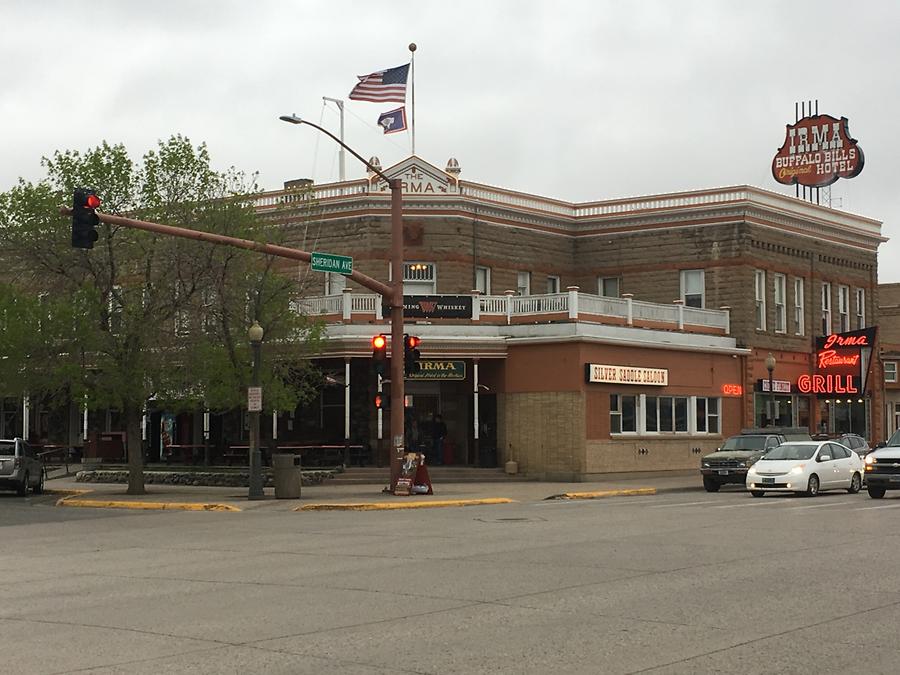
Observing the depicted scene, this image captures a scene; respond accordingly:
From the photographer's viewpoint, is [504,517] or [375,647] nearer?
[375,647]

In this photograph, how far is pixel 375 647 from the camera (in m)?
9.61

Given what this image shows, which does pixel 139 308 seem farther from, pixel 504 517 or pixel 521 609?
pixel 521 609

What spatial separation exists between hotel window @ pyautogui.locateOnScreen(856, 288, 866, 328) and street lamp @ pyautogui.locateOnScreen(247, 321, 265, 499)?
30.9m

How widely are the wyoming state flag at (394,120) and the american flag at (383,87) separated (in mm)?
1914

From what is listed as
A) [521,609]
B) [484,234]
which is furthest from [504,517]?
[484,234]

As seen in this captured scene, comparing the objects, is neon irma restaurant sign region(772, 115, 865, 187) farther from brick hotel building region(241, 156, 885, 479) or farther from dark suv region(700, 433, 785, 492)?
dark suv region(700, 433, 785, 492)

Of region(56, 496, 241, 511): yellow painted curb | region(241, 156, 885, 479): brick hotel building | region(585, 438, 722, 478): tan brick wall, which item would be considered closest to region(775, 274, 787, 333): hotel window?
region(241, 156, 885, 479): brick hotel building

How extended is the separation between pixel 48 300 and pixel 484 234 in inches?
696

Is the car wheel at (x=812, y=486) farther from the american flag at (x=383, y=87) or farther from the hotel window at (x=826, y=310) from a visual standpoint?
the hotel window at (x=826, y=310)

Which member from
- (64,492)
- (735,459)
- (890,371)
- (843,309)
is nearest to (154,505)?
(64,492)

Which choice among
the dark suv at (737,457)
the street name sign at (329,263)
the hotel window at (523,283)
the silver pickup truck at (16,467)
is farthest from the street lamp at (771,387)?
the silver pickup truck at (16,467)

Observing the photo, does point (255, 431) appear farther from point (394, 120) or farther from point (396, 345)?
point (394, 120)

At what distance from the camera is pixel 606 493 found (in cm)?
3338

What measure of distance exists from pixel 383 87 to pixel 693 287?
1448 cm
